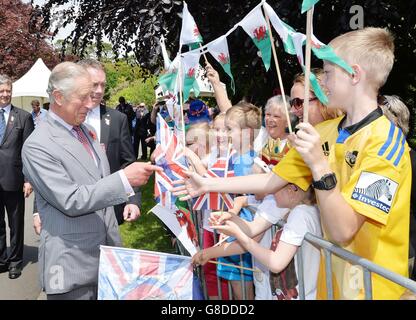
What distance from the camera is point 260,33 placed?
9.62 feet

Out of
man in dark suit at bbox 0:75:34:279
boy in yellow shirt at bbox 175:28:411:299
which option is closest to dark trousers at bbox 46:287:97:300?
boy in yellow shirt at bbox 175:28:411:299

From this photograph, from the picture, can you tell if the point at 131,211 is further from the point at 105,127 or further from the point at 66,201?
the point at 105,127

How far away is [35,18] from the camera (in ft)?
28.9

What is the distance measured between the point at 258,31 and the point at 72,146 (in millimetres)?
1285

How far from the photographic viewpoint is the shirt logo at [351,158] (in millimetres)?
1882

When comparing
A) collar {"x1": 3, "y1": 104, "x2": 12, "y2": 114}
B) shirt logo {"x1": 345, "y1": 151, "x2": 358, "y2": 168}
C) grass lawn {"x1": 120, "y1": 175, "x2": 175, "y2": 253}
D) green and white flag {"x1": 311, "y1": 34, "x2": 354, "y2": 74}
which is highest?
collar {"x1": 3, "y1": 104, "x2": 12, "y2": 114}

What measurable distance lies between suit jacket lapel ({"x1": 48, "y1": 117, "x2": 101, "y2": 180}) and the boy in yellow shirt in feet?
4.48

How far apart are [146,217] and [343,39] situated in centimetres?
637

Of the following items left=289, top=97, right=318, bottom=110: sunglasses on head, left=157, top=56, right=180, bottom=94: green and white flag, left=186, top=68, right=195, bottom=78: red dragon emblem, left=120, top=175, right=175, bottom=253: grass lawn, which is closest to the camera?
left=289, top=97, right=318, bottom=110: sunglasses on head

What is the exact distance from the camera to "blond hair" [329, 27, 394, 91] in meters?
1.86

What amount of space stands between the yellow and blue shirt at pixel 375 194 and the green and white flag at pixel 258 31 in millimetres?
966

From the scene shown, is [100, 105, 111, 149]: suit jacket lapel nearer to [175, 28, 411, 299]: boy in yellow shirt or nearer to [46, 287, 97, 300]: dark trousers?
[46, 287, 97, 300]: dark trousers

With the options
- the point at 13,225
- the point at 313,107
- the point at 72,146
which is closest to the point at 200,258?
the point at 72,146
